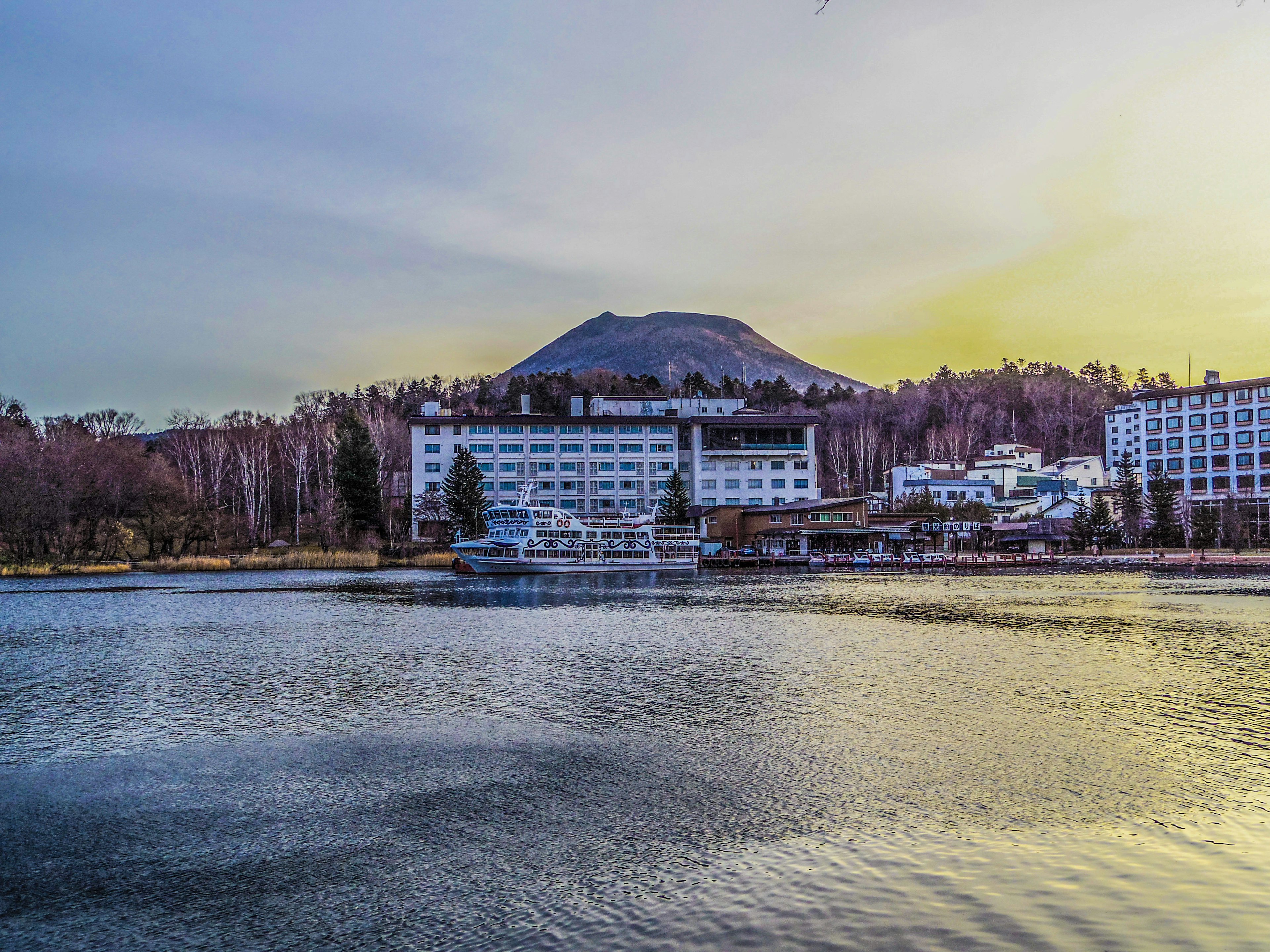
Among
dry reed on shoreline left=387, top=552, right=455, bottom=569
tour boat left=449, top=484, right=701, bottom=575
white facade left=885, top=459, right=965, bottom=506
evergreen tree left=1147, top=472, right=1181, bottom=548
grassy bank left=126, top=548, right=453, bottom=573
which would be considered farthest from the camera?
white facade left=885, top=459, right=965, bottom=506

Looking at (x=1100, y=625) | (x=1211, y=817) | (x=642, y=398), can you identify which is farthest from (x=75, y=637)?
(x=642, y=398)

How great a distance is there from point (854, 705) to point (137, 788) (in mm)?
13734

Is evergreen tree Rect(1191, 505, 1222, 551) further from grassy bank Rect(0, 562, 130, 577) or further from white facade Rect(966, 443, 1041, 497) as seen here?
grassy bank Rect(0, 562, 130, 577)

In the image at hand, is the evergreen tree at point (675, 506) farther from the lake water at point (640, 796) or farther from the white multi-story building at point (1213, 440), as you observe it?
the lake water at point (640, 796)

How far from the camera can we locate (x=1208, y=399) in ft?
346

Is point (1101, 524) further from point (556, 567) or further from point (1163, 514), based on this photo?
point (556, 567)

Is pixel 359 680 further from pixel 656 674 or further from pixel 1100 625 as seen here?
pixel 1100 625

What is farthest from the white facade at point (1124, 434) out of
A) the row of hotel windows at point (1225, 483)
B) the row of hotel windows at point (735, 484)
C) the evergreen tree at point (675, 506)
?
the evergreen tree at point (675, 506)

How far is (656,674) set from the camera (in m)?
24.3

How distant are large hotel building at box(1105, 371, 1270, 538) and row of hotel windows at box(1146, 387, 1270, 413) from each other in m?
0.07

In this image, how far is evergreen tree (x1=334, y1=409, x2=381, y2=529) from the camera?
310 ft

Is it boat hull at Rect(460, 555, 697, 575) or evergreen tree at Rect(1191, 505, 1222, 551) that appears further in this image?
evergreen tree at Rect(1191, 505, 1222, 551)

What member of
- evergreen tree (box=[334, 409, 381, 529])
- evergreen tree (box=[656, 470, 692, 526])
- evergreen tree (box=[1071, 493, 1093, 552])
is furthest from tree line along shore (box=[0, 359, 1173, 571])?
evergreen tree (box=[1071, 493, 1093, 552])

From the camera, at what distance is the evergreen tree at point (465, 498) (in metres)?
92.9
